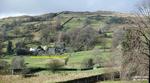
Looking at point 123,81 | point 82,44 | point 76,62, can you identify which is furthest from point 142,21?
point 82,44

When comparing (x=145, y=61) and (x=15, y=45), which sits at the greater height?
(x=145, y=61)

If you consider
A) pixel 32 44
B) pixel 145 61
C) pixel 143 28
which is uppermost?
pixel 143 28

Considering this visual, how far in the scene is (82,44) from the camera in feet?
550

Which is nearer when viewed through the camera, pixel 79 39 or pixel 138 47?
pixel 138 47

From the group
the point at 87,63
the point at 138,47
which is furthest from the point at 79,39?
the point at 138,47

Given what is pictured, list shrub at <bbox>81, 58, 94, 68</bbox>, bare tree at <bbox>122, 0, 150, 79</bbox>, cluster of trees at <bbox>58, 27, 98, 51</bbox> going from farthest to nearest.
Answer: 1. cluster of trees at <bbox>58, 27, 98, 51</bbox>
2. shrub at <bbox>81, 58, 94, 68</bbox>
3. bare tree at <bbox>122, 0, 150, 79</bbox>

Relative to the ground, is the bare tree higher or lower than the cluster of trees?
higher

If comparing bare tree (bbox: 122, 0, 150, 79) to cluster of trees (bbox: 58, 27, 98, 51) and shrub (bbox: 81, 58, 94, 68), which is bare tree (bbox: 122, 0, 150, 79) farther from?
cluster of trees (bbox: 58, 27, 98, 51)

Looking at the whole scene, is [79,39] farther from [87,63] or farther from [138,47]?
[138,47]

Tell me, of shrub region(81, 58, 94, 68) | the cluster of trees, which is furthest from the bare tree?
the cluster of trees

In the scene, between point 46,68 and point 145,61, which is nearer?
point 145,61

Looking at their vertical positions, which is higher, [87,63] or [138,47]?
[138,47]

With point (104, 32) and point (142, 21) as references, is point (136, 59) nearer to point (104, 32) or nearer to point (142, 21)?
point (142, 21)

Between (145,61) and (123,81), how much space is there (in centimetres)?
2095
